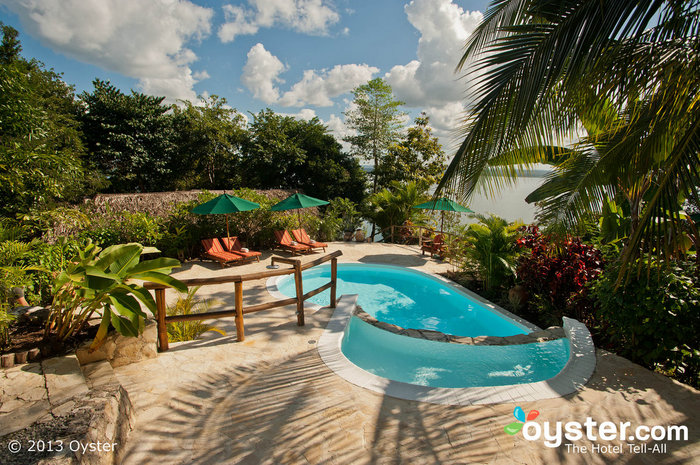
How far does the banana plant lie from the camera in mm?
2975

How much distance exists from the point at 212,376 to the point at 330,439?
170 centimetres

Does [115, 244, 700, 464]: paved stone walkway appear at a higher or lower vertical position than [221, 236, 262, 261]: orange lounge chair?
lower

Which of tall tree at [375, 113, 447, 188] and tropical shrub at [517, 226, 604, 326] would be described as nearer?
tropical shrub at [517, 226, 604, 326]

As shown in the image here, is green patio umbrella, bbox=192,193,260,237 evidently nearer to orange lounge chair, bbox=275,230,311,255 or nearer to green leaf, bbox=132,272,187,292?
orange lounge chair, bbox=275,230,311,255

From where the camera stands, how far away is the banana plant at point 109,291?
2975 millimetres

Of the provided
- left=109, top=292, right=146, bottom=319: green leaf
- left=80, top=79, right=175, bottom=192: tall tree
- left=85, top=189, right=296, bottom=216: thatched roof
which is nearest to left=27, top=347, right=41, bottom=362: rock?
left=109, top=292, right=146, bottom=319: green leaf

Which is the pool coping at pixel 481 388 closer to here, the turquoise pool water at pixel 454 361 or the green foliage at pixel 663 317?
the turquoise pool water at pixel 454 361

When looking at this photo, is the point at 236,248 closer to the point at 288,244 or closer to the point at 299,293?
the point at 288,244

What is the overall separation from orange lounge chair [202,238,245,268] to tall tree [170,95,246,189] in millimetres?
9350

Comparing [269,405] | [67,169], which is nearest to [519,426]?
[269,405]

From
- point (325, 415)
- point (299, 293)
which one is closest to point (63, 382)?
point (325, 415)

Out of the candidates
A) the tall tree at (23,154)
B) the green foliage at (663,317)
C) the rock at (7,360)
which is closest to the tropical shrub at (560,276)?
the green foliage at (663,317)

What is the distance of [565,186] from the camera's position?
4.32 metres

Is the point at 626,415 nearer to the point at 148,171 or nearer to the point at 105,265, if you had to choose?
the point at 105,265
